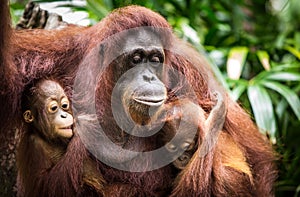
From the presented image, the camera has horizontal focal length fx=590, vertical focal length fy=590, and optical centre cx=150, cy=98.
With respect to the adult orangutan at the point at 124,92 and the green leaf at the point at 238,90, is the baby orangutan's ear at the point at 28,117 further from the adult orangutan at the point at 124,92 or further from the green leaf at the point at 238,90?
the green leaf at the point at 238,90

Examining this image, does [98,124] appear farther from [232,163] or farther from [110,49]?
[232,163]

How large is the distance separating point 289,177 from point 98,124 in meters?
2.09

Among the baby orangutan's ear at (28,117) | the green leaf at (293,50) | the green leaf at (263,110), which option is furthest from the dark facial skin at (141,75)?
the green leaf at (293,50)

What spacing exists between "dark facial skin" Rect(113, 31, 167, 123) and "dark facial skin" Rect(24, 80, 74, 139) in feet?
0.76

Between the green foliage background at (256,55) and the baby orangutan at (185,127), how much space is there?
104 centimetres

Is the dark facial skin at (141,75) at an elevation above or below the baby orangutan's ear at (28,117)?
above

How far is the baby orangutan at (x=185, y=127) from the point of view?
2389 mm

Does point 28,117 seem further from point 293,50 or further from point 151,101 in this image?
point 293,50

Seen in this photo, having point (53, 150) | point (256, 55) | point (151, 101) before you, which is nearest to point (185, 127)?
point (151, 101)

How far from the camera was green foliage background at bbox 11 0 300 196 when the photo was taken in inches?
144

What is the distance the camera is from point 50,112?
228cm

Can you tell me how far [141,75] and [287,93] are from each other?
183 centimetres

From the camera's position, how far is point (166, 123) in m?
2.39

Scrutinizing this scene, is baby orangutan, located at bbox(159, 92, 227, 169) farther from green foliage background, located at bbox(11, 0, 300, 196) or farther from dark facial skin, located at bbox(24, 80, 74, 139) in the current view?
green foliage background, located at bbox(11, 0, 300, 196)
